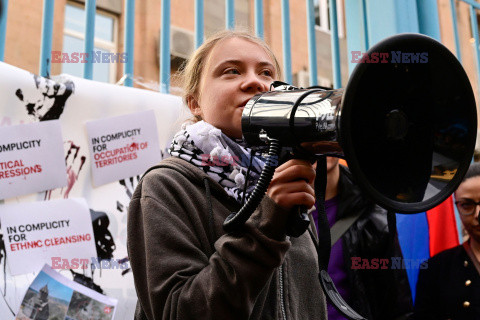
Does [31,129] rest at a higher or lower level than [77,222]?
higher

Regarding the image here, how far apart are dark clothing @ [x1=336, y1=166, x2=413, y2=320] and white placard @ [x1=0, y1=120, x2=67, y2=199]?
830 mm

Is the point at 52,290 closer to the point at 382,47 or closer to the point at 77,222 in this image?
the point at 77,222

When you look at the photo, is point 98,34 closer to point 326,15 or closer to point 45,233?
point 326,15

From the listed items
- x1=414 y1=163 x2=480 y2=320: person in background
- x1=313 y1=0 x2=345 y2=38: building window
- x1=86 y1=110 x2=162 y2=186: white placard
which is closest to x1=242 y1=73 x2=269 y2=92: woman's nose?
x1=86 y1=110 x2=162 y2=186: white placard

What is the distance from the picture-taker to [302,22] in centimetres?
723

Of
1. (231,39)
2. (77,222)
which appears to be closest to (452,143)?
(231,39)

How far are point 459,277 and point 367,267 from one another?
373 millimetres

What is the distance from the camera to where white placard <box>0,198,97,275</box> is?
4.16 ft

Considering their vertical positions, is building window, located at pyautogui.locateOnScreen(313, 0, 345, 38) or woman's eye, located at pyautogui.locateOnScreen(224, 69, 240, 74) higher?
building window, located at pyautogui.locateOnScreen(313, 0, 345, 38)

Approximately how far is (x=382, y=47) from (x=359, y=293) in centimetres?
92

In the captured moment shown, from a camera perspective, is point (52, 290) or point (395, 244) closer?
point (52, 290)

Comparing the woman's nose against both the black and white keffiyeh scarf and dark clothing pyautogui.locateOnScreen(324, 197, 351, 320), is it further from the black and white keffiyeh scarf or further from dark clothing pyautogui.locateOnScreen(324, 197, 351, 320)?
dark clothing pyautogui.locateOnScreen(324, 197, 351, 320)

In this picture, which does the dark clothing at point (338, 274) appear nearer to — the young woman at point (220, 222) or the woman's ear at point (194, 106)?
the young woman at point (220, 222)

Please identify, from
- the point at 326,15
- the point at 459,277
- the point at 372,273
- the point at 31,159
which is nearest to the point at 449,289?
the point at 459,277
